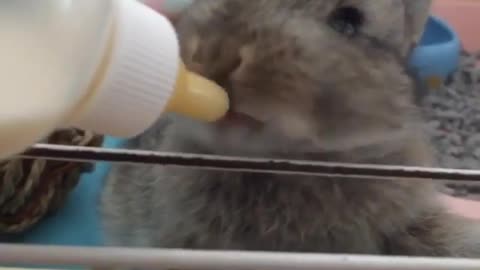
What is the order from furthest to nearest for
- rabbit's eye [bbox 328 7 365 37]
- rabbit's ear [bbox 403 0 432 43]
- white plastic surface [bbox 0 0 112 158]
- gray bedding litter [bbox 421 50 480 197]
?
gray bedding litter [bbox 421 50 480 197] → rabbit's ear [bbox 403 0 432 43] → rabbit's eye [bbox 328 7 365 37] → white plastic surface [bbox 0 0 112 158]

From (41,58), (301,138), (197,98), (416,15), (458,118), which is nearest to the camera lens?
(41,58)

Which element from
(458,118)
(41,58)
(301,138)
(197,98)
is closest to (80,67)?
(41,58)

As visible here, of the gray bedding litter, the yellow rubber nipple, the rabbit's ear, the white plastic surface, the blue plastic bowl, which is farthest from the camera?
the blue plastic bowl

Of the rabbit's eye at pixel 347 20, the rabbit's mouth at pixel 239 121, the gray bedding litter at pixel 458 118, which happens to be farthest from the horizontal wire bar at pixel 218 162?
the gray bedding litter at pixel 458 118

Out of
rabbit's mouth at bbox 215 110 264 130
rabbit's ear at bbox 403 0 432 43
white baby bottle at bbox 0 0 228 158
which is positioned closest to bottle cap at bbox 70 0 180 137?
white baby bottle at bbox 0 0 228 158

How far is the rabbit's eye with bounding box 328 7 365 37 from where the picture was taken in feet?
2.30

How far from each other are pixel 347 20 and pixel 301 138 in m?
0.12

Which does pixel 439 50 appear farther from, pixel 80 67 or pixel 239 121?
pixel 80 67

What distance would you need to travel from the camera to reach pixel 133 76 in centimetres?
47

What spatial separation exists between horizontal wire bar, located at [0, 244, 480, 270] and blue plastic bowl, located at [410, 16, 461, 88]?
3.21 ft

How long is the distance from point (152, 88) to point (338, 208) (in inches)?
12.3

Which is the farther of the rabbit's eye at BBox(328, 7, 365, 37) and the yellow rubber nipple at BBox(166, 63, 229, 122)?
the rabbit's eye at BBox(328, 7, 365, 37)

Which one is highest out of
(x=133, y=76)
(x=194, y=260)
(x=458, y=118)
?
(x=133, y=76)

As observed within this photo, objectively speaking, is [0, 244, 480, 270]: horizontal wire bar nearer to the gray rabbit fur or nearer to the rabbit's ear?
the gray rabbit fur
